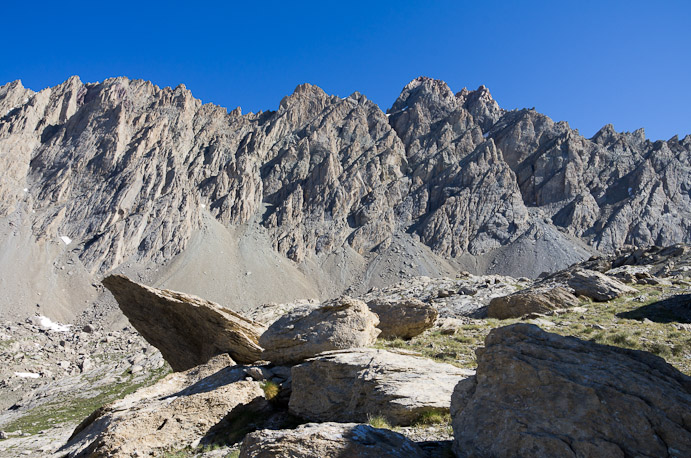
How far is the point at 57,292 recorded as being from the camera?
99.4 metres

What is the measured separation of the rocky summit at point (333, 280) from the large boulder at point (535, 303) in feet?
0.49

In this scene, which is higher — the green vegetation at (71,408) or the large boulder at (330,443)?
the large boulder at (330,443)

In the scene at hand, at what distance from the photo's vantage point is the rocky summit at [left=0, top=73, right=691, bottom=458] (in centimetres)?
743

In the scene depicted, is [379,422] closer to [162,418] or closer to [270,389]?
[270,389]

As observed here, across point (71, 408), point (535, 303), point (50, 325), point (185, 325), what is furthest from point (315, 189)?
point (185, 325)

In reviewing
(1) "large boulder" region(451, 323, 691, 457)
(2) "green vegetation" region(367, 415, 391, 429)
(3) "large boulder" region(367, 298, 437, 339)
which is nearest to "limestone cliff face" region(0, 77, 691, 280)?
(3) "large boulder" region(367, 298, 437, 339)

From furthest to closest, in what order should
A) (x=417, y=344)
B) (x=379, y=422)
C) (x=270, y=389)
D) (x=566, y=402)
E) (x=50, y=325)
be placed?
(x=50, y=325) < (x=417, y=344) < (x=270, y=389) < (x=379, y=422) < (x=566, y=402)

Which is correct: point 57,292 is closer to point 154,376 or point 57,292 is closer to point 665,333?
point 154,376

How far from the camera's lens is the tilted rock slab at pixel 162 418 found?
35.6ft

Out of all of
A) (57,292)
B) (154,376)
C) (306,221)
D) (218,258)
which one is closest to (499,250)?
(306,221)

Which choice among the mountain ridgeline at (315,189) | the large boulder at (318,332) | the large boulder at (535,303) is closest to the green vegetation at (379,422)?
the large boulder at (318,332)

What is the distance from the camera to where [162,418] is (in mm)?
11828

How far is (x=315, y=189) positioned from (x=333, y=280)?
40.6 m

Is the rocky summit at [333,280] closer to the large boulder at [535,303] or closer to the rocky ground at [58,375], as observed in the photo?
the large boulder at [535,303]
